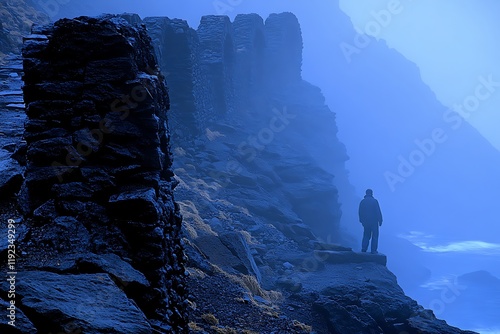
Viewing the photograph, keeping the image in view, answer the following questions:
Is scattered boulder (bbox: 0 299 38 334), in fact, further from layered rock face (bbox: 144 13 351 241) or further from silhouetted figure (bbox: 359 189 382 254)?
layered rock face (bbox: 144 13 351 241)

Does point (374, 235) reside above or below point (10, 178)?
above

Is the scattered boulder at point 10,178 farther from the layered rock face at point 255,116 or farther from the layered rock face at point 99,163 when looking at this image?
the layered rock face at point 255,116

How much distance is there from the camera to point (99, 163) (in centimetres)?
619

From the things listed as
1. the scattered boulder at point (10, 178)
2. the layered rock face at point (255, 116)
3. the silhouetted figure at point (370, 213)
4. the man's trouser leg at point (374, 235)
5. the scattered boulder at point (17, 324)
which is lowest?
the scattered boulder at point (17, 324)

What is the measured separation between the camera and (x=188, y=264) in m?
9.98

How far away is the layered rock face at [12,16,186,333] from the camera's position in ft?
18.5

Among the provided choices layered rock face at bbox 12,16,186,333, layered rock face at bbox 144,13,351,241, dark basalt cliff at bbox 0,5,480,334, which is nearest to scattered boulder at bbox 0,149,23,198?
dark basalt cliff at bbox 0,5,480,334

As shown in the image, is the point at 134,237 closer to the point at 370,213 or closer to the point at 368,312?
the point at 368,312

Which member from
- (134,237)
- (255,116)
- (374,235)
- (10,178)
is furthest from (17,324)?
(255,116)

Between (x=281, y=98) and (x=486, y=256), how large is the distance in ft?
349

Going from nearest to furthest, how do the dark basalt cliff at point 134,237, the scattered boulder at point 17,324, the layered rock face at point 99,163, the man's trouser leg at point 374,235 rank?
the scattered boulder at point 17,324 → the dark basalt cliff at point 134,237 → the layered rock face at point 99,163 → the man's trouser leg at point 374,235

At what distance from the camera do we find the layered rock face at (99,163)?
5.62 metres

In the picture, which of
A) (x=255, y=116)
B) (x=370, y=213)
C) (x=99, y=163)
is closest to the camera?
(x=99, y=163)

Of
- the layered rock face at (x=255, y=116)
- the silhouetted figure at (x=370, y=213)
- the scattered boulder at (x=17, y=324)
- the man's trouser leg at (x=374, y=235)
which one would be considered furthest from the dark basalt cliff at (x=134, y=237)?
the layered rock face at (x=255, y=116)
